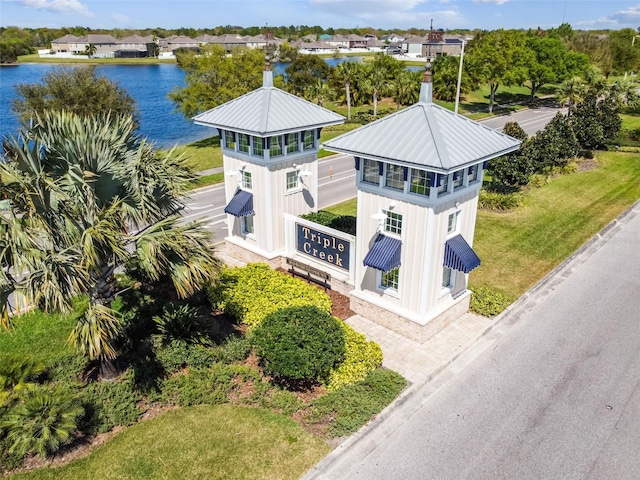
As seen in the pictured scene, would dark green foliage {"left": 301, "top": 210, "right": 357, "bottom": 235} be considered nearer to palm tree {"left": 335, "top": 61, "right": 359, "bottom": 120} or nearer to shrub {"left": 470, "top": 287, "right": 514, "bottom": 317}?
shrub {"left": 470, "top": 287, "right": 514, "bottom": 317}

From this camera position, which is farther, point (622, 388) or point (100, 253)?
point (622, 388)

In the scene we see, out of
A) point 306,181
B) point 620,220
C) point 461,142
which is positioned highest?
point 461,142

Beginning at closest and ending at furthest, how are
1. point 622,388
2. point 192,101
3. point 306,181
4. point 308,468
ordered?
point 308,468
point 622,388
point 306,181
point 192,101

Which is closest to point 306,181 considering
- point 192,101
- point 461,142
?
point 461,142

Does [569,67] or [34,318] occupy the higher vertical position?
[569,67]

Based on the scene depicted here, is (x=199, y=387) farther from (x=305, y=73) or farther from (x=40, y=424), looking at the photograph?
(x=305, y=73)

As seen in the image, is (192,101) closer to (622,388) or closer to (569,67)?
(622,388)

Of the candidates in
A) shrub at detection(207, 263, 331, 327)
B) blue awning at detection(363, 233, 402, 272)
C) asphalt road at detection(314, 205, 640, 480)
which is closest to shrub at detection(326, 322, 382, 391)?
asphalt road at detection(314, 205, 640, 480)
